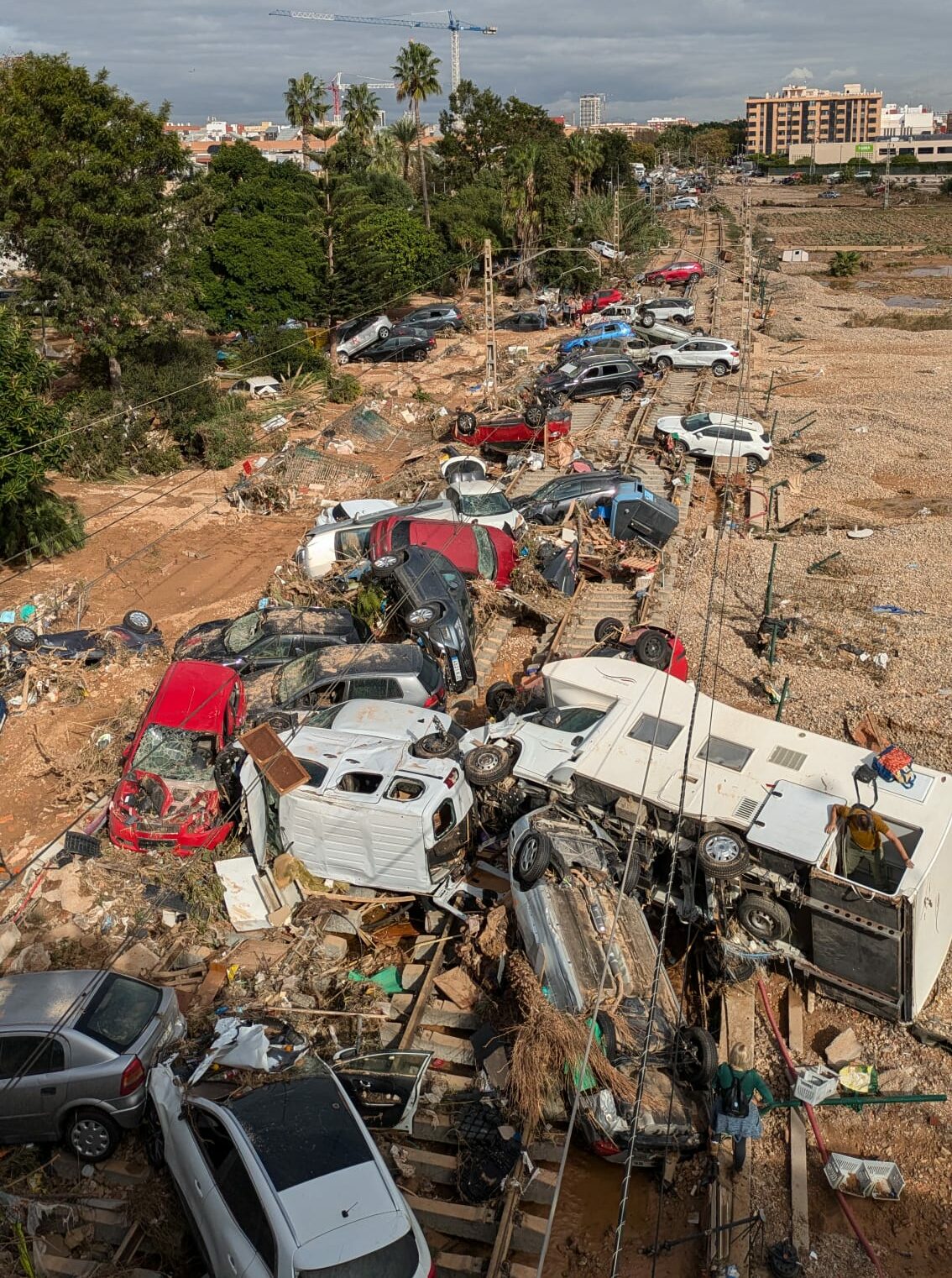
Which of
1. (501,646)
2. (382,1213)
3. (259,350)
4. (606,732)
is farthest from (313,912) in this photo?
(259,350)

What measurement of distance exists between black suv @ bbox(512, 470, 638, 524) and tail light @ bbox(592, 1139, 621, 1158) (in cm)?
1343

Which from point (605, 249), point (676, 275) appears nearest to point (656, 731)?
point (676, 275)

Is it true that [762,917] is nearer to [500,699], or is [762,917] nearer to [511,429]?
[500,699]

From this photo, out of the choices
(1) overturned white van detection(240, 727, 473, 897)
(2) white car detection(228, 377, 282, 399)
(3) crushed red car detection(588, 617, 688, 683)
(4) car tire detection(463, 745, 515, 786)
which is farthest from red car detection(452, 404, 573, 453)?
(1) overturned white van detection(240, 727, 473, 897)

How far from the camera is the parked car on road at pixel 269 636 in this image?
48.1 ft

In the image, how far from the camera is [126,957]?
9.97 metres

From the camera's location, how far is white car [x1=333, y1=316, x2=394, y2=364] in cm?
3741

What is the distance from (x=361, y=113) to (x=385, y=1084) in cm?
6240

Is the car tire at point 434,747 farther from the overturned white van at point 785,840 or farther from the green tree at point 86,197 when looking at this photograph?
the green tree at point 86,197

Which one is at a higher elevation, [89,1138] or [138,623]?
[138,623]

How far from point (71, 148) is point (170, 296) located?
14.2 ft

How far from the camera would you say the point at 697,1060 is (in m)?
7.98

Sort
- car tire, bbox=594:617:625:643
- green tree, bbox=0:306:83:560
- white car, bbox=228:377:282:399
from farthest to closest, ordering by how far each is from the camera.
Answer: white car, bbox=228:377:282:399 → green tree, bbox=0:306:83:560 → car tire, bbox=594:617:625:643

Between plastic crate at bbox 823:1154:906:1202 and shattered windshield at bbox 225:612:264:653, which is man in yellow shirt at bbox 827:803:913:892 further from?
shattered windshield at bbox 225:612:264:653
